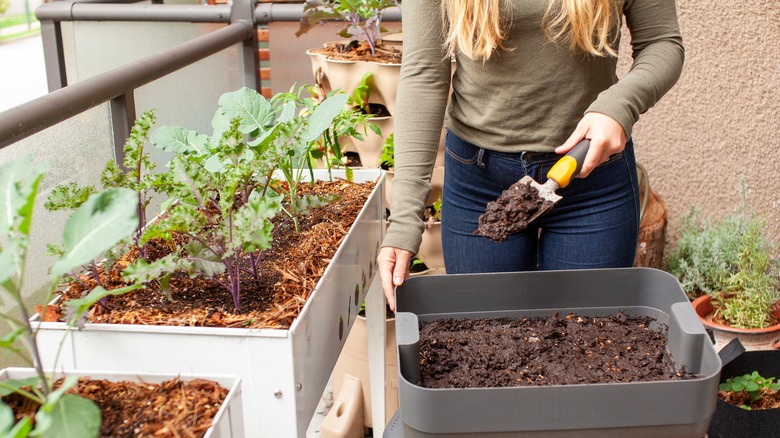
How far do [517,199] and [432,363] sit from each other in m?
0.30

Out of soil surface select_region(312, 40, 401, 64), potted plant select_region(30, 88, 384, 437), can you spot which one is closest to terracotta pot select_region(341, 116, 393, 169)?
soil surface select_region(312, 40, 401, 64)

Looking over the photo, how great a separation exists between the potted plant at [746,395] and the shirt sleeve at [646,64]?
2.46 ft

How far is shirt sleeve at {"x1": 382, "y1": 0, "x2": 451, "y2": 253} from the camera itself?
1.42 m

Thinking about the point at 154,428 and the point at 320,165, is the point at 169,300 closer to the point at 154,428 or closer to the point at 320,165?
the point at 154,428

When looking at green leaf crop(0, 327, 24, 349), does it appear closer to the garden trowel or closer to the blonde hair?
the garden trowel

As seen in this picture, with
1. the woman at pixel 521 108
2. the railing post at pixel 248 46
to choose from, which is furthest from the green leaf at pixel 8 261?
the railing post at pixel 248 46

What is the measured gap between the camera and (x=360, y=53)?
2307mm

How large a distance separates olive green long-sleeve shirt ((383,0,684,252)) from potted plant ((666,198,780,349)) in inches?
54.7

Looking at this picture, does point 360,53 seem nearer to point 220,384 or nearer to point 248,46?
point 248,46

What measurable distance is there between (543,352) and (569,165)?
0.28 meters

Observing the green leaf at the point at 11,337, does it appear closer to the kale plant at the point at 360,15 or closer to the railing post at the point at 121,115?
the railing post at the point at 121,115

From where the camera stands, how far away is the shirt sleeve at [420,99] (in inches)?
56.1

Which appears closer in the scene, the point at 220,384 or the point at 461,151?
the point at 220,384

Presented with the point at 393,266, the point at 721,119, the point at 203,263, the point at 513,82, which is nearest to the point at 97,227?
the point at 203,263
